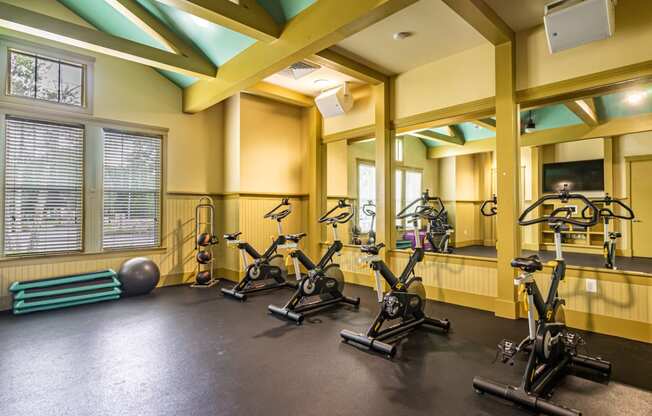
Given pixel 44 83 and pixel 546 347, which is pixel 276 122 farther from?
pixel 546 347

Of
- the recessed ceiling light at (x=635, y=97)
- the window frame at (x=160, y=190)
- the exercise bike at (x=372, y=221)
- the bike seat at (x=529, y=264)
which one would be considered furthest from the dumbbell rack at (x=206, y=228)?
the recessed ceiling light at (x=635, y=97)

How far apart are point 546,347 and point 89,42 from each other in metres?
5.55

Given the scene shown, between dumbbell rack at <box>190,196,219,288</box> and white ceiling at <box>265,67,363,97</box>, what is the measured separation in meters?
2.44

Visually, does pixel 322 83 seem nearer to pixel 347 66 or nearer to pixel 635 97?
pixel 347 66

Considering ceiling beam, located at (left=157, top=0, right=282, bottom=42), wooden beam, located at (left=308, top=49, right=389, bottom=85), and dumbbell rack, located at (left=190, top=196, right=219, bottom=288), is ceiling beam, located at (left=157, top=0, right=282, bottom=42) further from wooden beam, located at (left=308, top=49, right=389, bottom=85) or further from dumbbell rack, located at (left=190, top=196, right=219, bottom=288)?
dumbbell rack, located at (left=190, top=196, right=219, bottom=288)

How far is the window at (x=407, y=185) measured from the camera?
30.5ft

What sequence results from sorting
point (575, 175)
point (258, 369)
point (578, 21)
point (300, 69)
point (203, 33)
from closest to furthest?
point (258, 369), point (578, 21), point (203, 33), point (300, 69), point (575, 175)

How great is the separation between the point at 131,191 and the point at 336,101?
143 inches

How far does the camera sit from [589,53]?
3520 millimetres

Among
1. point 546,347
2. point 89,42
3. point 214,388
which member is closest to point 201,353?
point 214,388

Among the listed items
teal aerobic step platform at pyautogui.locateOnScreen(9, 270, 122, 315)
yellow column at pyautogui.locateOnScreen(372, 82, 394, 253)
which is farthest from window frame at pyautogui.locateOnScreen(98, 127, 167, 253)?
yellow column at pyautogui.locateOnScreen(372, 82, 394, 253)

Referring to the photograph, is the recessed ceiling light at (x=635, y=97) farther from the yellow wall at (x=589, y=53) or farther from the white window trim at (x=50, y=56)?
the white window trim at (x=50, y=56)

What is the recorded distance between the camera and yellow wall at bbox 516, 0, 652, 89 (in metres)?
3.24

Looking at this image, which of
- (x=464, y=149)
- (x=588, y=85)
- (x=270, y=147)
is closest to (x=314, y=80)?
(x=270, y=147)
